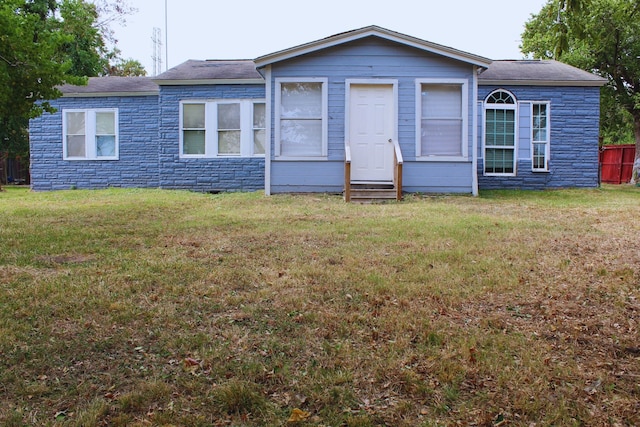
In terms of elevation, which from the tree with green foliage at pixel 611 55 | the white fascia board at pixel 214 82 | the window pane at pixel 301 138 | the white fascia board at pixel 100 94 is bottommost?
the window pane at pixel 301 138

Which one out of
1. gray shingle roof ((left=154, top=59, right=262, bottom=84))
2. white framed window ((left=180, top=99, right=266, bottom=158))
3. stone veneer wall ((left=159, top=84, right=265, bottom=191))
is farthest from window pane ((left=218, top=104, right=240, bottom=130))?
gray shingle roof ((left=154, top=59, right=262, bottom=84))

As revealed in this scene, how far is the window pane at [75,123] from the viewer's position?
1602 cm

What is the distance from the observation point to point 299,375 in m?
2.88

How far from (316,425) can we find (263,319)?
135cm

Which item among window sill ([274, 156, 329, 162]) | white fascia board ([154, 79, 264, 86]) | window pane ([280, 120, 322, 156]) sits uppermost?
white fascia board ([154, 79, 264, 86])

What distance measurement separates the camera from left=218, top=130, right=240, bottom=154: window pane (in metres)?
14.7

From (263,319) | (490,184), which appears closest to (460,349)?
(263,319)

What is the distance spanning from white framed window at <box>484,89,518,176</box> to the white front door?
3836mm

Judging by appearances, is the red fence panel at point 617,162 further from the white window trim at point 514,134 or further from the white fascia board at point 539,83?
the white window trim at point 514,134

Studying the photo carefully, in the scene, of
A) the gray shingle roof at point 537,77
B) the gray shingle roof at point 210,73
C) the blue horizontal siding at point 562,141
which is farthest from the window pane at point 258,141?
the gray shingle roof at point 537,77

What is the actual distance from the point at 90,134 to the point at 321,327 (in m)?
14.4

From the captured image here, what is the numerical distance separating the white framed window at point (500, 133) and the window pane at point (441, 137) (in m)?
2.86

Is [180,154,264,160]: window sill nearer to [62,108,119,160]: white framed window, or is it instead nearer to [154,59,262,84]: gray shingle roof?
[154,59,262,84]: gray shingle roof

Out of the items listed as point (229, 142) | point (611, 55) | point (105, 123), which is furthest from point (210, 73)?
point (611, 55)
